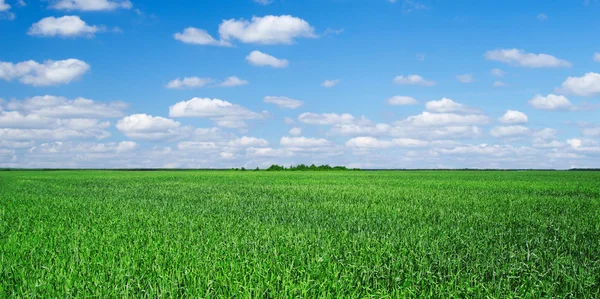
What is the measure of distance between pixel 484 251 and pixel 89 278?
580 centimetres

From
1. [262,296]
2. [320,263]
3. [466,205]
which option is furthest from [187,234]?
[466,205]

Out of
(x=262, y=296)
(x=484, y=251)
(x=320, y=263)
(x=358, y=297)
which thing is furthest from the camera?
(x=484, y=251)

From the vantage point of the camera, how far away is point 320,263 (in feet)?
20.4

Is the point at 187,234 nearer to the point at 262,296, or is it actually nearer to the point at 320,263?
the point at 320,263

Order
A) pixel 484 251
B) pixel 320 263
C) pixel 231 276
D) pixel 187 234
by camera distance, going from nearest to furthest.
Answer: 1. pixel 231 276
2. pixel 320 263
3. pixel 484 251
4. pixel 187 234

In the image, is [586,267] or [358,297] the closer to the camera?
[358,297]

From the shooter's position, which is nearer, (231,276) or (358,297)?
(358,297)

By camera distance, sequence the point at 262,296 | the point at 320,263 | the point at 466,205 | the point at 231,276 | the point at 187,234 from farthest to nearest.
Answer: the point at 466,205
the point at 187,234
the point at 320,263
the point at 231,276
the point at 262,296

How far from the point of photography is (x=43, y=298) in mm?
5219

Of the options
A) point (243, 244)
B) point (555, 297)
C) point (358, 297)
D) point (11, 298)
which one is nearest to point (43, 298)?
A: point (11, 298)

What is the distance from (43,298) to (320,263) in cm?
337

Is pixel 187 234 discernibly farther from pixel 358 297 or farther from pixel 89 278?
pixel 358 297

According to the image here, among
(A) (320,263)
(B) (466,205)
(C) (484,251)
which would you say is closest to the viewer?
(A) (320,263)

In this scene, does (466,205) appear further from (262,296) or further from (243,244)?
(262,296)
